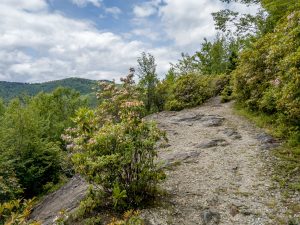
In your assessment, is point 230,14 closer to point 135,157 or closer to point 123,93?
point 123,93

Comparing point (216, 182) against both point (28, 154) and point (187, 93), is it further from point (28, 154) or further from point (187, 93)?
point (28, 154)

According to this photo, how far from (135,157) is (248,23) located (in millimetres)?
23221

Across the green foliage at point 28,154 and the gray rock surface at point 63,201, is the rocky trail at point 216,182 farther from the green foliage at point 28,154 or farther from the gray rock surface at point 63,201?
the green foliage at point 28,154

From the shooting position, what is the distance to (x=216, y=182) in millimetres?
7848

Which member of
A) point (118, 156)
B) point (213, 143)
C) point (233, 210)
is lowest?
point (233, 210)

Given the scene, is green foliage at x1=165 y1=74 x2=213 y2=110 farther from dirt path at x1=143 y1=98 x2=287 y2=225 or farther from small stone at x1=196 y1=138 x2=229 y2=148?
small stone at x1=196 y1=138 x2=229 y2=148

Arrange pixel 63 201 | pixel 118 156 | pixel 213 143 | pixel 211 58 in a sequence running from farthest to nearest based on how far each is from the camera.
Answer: pixel 211 58
pixel 213 143
pixel 63 201
pixel 118 156

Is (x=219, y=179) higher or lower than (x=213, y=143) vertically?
lower

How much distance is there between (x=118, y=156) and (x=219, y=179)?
3095 mm

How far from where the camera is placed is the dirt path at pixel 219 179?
248 inches

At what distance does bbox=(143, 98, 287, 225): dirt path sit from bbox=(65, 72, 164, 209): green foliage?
1.89ft

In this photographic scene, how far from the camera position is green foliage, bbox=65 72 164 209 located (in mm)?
6227

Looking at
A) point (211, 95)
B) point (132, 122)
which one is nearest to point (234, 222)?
point (132, 122)

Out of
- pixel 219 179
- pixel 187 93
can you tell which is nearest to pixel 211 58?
pixel 187 93
